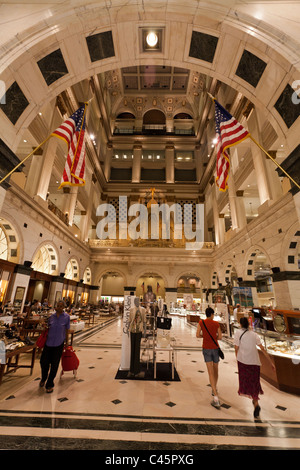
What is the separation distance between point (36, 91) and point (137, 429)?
22.9 feet

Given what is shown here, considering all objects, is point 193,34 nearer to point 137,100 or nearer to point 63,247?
point 63,247

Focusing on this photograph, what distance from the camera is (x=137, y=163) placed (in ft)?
86.1

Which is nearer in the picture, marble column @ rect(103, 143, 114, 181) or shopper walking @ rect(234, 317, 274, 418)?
shopper walking @ rect(234, 317, 274, 418)

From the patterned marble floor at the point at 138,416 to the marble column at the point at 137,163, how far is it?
23172 millimetres

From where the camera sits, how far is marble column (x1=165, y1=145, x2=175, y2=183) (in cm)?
2583

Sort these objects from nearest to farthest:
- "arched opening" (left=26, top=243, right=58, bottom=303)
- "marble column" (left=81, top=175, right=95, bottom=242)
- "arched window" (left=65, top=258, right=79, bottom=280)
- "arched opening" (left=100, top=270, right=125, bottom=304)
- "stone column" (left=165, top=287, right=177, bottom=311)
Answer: "arched opening" (left=26, top=243, right=58, bottom=303)
"arched window" (left=65, top=258, right=79, bottom=280)
"marble column" (left=81, top=175, right=95, bottom=242)
"stone column" (left=165, top=287, right=177, bottom=311)
"arched opening" (left=100, top=270, right=125, bottom=304)

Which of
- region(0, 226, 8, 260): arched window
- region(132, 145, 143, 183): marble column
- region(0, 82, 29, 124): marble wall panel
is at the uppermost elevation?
region(132, 145, 143, 183): marble column

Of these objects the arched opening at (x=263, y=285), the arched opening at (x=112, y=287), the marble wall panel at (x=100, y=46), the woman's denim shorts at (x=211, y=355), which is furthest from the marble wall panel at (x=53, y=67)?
the arched opening at (x=112, y=287)

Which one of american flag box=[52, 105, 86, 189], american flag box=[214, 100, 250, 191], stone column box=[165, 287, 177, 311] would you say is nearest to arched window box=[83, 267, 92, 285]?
stone column box=[165, 287, 177, 311]

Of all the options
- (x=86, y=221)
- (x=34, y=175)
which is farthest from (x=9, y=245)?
(x=86, y=221)

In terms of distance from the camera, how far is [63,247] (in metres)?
14.3

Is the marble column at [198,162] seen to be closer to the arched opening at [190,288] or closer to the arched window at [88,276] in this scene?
the arched opening at [190,288]

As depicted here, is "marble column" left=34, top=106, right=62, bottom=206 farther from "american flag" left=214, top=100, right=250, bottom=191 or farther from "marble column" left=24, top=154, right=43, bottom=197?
"american flag" left=214, top=100, right=250, bottom=191

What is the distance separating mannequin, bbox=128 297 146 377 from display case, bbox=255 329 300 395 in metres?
2.74
